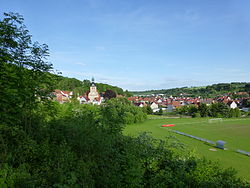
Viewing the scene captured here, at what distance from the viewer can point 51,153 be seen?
5457 millimetres

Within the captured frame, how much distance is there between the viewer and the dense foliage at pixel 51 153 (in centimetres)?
455

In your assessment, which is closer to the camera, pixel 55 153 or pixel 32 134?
pixel 55 153

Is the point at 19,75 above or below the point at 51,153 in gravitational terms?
above

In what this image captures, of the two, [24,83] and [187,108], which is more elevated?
[24,83]

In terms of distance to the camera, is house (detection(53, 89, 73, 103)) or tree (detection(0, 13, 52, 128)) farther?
house (detection(53, 89, 73, 103))

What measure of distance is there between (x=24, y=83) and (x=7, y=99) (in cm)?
72

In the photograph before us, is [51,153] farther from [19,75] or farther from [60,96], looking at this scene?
[60,96]

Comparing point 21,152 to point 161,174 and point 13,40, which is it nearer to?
point 13,40

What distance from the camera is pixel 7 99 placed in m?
4.43

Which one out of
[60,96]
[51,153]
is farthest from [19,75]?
[60,96]

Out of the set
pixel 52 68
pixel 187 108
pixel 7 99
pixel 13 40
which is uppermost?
pixel 13 40

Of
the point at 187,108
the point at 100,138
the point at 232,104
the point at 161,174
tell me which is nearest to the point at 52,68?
the point at 100,138

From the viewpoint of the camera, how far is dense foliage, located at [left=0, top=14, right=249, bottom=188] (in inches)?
179

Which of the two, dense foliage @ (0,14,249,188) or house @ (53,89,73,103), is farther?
house @ (53,89,73,103)
